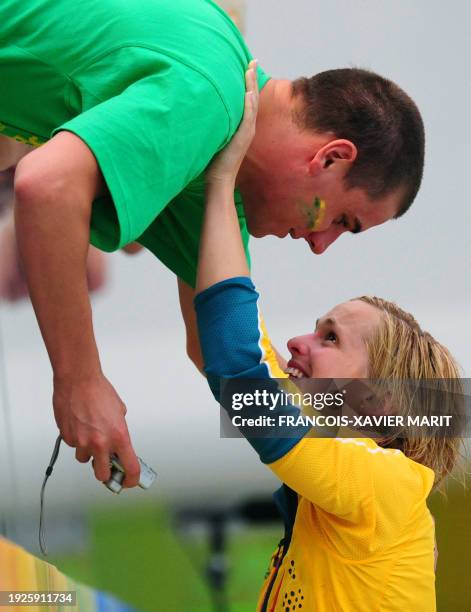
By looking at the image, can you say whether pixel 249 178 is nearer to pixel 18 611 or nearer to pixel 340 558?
pixel 340 558

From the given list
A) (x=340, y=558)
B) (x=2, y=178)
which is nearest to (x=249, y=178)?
(x=340, y=558)

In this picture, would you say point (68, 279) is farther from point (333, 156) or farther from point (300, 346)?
point (300, 346)

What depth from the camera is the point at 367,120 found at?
1.24m

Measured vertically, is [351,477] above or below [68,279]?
below

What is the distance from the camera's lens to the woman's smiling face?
1510mm

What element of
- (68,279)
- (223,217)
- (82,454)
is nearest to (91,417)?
(82,454)

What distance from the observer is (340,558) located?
1.37m

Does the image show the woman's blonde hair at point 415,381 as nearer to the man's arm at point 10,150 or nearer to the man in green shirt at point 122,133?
the man in green shirt at point 122,133

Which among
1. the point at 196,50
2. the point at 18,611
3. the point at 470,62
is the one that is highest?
the point at 470,62

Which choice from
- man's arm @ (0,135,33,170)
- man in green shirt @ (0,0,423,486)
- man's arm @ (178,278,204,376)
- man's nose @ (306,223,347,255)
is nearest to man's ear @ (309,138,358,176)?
man in green shirt @ (0,0,423,486)

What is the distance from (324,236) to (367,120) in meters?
0.20

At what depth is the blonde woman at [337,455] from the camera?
115cm

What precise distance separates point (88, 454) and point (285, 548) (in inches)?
20.7

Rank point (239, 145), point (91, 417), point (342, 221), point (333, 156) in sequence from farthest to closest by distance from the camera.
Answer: point (342, 221)
point (333, 156)
point (239, 145)
point (91, 417)
